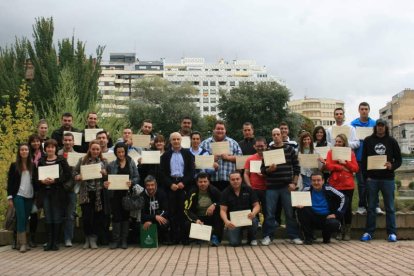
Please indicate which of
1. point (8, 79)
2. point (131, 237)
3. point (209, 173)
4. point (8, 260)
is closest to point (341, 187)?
point (209, 173)

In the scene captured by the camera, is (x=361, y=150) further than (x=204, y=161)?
Yes

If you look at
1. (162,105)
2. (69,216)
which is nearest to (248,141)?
(69,216)

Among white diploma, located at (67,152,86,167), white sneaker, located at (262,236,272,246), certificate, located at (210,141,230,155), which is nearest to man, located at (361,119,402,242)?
white sneaker, located at (262,236,272,246)

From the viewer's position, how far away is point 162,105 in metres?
63.1

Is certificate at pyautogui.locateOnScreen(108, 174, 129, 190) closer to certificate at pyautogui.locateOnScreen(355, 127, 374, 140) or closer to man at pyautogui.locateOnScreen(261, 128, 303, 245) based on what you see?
man at pyautogui.locateOnScreen(261, 128, 303, 245)

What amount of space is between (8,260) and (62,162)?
6.66 feet

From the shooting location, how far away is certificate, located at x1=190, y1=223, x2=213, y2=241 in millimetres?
10164

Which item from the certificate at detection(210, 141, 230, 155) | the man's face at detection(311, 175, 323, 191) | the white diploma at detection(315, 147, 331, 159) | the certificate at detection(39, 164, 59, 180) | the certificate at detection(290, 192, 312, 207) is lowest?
the certificate at detection(290, 192, 312, 207)

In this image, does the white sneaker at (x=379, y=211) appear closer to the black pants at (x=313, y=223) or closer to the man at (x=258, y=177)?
the black pants at (x=313, y=223)

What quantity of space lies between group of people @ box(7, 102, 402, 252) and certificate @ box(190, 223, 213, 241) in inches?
5.9

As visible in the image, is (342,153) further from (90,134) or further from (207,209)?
(90,134)

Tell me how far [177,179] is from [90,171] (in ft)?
5.34

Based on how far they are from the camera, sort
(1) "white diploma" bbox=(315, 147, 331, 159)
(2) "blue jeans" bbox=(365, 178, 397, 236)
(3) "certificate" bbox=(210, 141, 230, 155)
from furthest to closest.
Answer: (3) "certificate" bbox=(210, 141, 230, 155) < (1) "white diploma" bbox=(315, 147, 331, 159) < (2) "blue jeans" bbox=(365, 178, 397, 236)

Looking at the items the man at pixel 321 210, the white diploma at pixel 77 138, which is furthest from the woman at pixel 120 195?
the man at pixel 321 210
